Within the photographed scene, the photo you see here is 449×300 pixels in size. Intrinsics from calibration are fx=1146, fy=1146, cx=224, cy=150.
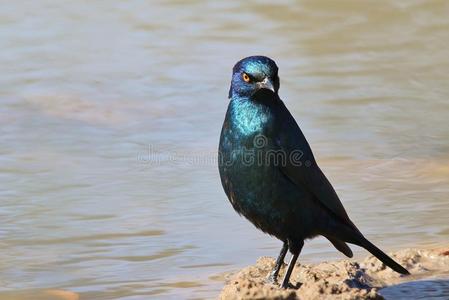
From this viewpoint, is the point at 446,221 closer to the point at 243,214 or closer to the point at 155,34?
the point at 243,214

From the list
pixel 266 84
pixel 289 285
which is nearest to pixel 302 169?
pixel 266 84

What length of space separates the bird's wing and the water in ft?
2.58

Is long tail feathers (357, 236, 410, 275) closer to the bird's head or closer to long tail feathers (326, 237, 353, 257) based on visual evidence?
long tail feathers (326, 237, 353, 257)

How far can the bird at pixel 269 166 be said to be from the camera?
5199mm

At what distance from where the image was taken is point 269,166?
5.20 m

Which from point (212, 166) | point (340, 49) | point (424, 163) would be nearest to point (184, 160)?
point (212, 166)

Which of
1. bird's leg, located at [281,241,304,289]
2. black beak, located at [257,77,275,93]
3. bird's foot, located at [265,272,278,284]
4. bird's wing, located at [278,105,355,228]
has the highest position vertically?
black beak, located at [257,77,275,93]

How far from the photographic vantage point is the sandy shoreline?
4820 millimetres

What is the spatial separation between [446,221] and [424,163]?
1.22 meters

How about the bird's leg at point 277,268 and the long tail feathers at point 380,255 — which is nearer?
the bird's leg at point 277,268

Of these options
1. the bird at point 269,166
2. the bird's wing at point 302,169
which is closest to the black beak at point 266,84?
the bird at point 269,166

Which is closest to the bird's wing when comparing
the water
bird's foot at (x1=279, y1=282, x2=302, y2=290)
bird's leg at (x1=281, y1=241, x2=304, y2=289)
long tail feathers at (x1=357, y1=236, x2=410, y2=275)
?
long tail feathers at (x1=357, y1=236, x2=410, y2=275)

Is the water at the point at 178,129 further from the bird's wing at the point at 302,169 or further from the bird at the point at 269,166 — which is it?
the bird's wing at the point at 302,169

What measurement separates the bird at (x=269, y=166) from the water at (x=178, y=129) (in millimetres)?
619
